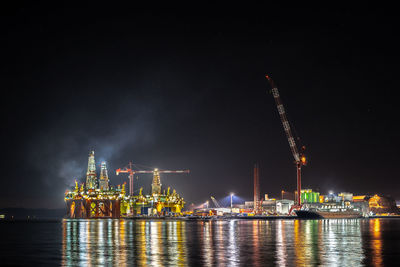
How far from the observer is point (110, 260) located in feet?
138

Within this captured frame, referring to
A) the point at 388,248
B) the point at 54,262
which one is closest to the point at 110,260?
the point at 54,262

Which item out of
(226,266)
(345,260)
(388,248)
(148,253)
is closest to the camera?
(226,266)

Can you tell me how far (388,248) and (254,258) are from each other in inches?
704

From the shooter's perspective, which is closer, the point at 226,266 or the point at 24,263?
the point at 226,266

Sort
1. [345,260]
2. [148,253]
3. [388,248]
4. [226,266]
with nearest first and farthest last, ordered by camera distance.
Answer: [226,266]
[345,260]
[148,253]
[388,248]

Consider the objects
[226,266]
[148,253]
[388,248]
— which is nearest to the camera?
[226,266]

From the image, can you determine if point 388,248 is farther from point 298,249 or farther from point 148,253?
point 148,253

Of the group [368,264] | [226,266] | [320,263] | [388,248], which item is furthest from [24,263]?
[388,248]

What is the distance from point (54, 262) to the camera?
139ft

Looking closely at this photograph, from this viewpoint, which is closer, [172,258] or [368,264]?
[368,264]

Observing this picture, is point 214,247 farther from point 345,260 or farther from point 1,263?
point 1,263

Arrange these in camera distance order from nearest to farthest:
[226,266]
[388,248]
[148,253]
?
[226,266] → [148,253] → [388,248]

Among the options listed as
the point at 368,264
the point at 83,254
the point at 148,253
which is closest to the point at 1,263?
the point at 83,254

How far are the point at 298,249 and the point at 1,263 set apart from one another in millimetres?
27002
